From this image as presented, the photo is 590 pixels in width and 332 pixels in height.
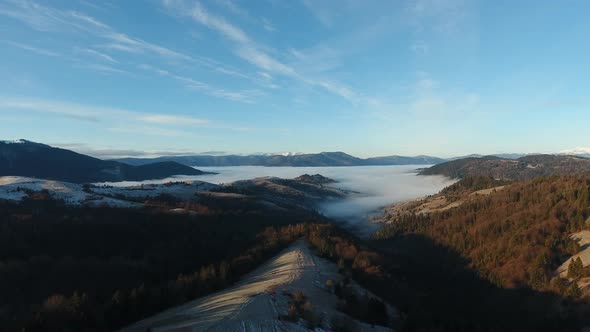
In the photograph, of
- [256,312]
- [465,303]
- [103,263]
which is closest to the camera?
[256,312]

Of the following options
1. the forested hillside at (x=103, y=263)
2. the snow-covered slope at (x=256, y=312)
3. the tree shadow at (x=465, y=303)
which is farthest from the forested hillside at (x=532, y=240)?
the snow-covered slope at (x=256, y=312)

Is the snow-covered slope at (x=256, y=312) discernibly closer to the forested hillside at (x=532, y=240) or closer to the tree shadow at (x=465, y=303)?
the tree shadow at (x=465, y=303)

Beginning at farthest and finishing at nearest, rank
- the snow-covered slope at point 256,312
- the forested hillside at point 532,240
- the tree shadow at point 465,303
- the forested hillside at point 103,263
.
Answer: the forested hillside at point 532,240 < the tree shadow at point 465,303 < the forested hillside at point 103,263 < the snow-covered slope at point 256,312

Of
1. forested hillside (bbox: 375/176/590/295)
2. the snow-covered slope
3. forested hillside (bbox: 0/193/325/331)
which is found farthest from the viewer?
forested hillside (bbox: 375/176/590/295)

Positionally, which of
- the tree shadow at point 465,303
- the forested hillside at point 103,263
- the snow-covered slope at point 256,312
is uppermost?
the snow-covered slope at point 256,312

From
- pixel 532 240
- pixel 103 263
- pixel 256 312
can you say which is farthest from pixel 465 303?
pixel 103 263

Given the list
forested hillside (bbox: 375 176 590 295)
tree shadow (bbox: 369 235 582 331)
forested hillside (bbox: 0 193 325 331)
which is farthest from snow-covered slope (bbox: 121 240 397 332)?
forested hillside (bbox: 375 176 590 295)

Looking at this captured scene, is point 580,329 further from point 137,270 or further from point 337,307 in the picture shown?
point 137,270

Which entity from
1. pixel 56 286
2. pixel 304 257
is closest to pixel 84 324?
pixel 304 257

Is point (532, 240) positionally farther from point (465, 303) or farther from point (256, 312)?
point (256, 312)

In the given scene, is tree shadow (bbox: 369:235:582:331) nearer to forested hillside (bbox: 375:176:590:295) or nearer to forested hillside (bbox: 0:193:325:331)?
forested hillside (bbox: 375:176:590:295)

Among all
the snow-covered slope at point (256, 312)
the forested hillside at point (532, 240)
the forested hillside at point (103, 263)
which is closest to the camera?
the snow-covered slope at point (256, 312)
